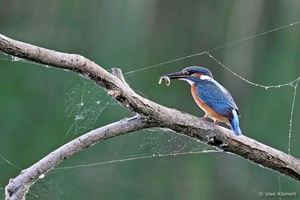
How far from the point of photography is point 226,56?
10.1 ft

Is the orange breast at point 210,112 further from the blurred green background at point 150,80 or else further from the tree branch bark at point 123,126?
the blurred green background at point 150,80

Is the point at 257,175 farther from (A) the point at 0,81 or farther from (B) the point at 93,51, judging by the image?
(A) the point at 0,81

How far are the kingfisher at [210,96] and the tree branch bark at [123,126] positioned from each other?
9 cm

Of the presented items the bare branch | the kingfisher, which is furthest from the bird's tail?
the bare branch

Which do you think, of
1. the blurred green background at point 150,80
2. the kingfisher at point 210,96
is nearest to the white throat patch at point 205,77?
the kingfisher at point 210,96

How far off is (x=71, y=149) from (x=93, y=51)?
2032mm

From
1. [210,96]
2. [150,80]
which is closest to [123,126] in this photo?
[210,96]

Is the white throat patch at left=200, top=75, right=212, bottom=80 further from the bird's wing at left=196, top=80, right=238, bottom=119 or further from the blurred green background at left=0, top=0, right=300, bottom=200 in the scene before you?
the blurred green background at left=0, top=0, right=300, bottom=200

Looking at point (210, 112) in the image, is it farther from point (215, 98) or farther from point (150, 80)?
point (150, 80)

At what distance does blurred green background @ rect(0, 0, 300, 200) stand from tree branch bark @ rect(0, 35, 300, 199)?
1749mm

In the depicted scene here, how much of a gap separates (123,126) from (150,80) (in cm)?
192

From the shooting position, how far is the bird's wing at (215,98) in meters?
1.10

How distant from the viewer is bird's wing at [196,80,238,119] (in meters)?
1.10

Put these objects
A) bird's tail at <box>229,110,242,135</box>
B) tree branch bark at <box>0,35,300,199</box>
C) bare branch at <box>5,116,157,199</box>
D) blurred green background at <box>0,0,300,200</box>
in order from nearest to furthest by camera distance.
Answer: tree branch bark at <box>0,35,300,199</box>, bare branch at <box>5,116,157,199</box>, bird's tail at <box>229,110,242,135</box>, blurred green background at <box>0,0,300,200</box>
